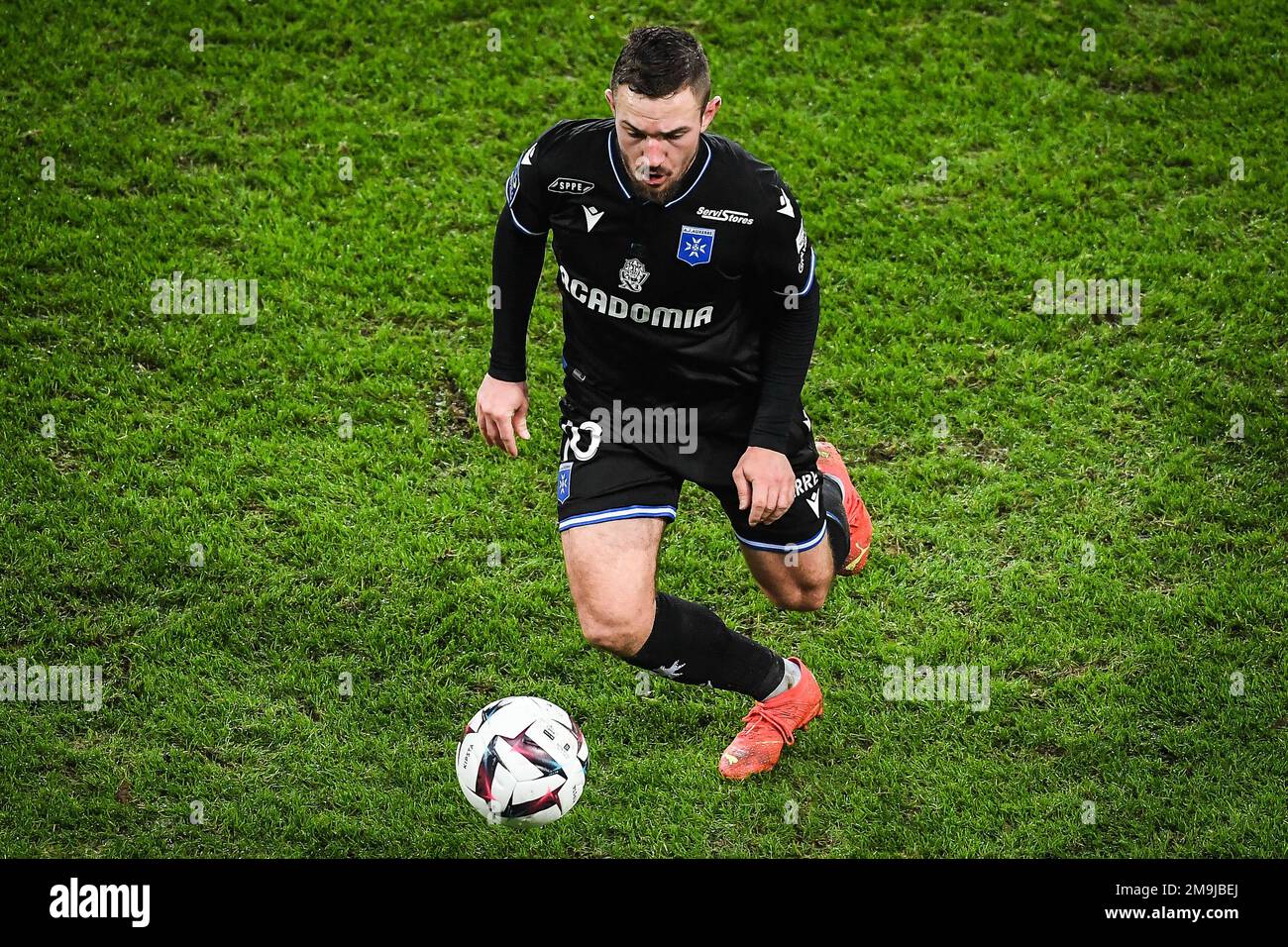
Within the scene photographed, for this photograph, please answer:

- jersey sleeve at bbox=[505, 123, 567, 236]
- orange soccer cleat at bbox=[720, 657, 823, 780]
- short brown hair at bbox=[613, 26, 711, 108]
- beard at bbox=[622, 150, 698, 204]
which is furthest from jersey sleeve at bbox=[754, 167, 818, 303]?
orange soccer cleat at bbox=[720, 657, 823, 780]

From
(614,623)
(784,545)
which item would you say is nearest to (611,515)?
(614,623)

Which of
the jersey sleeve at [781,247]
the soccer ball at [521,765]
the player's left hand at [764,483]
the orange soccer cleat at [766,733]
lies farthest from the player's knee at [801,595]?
the jersey sleeve at [781,247]

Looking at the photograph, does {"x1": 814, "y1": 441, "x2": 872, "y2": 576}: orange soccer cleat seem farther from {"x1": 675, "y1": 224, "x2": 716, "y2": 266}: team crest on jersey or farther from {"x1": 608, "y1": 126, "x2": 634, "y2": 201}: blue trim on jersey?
{"x1": 608, "y1": 126, "x2": 634, "y2": 201}: blue trim on jersey

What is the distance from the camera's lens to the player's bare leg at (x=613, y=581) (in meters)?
5.14

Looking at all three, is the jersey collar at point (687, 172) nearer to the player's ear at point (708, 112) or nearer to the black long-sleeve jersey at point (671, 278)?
the black long-sleeve jersey at point (671, 278)

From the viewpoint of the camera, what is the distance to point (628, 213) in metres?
5.09

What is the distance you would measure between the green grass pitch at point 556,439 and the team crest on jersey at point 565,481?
105 cm

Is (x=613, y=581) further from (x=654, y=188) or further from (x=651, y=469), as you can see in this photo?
(x=654, y=188)

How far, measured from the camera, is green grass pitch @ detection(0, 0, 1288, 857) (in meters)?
5.55

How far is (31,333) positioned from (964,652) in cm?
540

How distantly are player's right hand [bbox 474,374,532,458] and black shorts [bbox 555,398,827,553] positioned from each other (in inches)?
8.6

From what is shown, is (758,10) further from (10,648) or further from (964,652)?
(10,648)

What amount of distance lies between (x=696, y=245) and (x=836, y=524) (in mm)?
1610

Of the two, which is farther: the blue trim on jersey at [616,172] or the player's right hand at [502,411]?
the player's right hand at [502,411]
